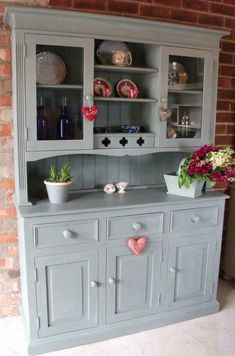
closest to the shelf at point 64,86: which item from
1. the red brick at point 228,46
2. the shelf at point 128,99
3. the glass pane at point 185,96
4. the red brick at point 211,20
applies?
the shelf at point 128,99

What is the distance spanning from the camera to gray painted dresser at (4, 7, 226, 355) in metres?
1.92

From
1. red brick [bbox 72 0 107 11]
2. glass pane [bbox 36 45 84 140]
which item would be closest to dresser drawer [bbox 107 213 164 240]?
glass pane [bbox 36 45 84 140]

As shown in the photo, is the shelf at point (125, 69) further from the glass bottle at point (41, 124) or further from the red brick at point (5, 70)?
the red brick at point (5, 70)

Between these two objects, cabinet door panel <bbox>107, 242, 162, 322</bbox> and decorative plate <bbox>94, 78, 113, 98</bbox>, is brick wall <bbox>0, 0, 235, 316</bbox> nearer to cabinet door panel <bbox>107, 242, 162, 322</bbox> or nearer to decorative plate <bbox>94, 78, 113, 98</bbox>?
decorative plate <bbox>94, 78, 113, 98</bbox>

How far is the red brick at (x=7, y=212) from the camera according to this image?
2.24 metres

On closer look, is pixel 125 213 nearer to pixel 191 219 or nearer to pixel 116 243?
pixel 116 243

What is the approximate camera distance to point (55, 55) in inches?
78.3

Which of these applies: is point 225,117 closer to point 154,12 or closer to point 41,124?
point 154,12

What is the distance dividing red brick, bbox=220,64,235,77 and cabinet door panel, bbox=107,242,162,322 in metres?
1.43

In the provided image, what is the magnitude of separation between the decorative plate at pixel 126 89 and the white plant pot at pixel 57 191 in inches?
26.9

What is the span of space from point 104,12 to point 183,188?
1233 millimetres

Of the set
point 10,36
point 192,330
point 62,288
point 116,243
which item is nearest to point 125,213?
point 116,243

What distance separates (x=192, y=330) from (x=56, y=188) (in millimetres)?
1266

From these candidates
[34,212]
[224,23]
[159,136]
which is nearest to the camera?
[34,212]
